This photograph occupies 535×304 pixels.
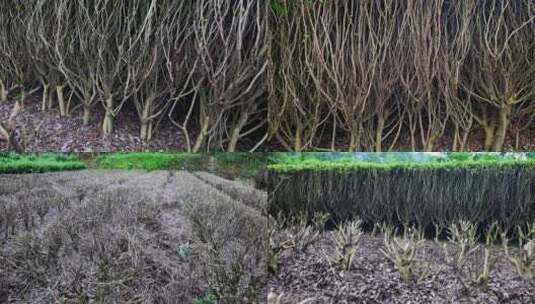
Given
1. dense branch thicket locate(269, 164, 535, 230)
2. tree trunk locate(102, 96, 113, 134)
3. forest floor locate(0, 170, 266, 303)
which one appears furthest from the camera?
dense branch thicket locate(269, 164, 535, 230)

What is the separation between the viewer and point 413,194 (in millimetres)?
2365

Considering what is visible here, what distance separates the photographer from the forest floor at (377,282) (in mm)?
2158

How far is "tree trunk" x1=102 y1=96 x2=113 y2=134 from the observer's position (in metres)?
2.19

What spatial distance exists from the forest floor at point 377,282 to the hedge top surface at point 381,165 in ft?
1.21

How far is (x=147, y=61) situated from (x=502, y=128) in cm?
176

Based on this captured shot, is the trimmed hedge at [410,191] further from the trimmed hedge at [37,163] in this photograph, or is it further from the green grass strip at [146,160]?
the trimmed hedge at [37,163]

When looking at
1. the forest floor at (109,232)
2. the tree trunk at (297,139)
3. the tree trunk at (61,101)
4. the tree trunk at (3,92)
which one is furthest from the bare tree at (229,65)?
the tree trunk at (3,92)

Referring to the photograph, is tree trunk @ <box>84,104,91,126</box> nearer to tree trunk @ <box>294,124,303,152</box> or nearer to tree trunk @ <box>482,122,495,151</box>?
tree trunk @ <box>294,124,303,152</box>

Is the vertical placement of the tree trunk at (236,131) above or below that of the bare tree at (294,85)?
below

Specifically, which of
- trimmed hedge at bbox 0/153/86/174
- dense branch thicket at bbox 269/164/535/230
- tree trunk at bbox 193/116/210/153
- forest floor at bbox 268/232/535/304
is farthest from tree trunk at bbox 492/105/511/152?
trimmed hedge at bbox 0/153/86/174

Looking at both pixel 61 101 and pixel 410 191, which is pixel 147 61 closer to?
pixel 61 101

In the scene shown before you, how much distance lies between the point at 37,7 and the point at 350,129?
1.61 m

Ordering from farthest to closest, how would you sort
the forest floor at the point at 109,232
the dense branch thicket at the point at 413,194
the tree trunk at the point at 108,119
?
the dense branch thicket at the point at 413,194 → the tree trunk at the point at 108,119 → the forest floor at the point at 109,232

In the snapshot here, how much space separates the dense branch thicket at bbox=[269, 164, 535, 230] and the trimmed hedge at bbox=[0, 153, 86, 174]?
0.96m
